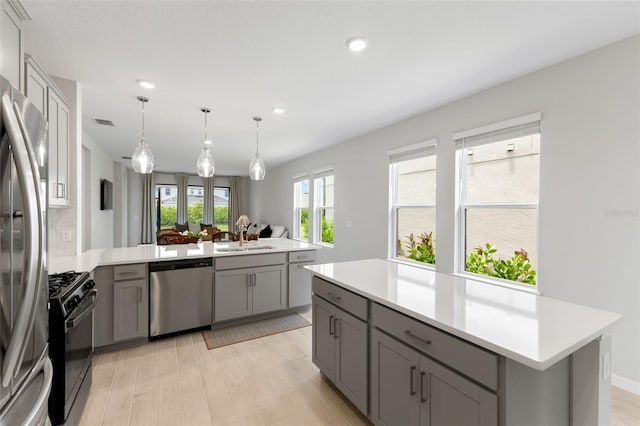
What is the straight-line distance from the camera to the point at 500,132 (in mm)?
2824

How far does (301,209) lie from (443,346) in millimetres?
5798

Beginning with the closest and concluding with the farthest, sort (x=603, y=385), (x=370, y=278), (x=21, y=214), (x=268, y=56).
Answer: (x=21, y=214) < (x=603, y=385) < (x=370, y=278) < (x=268, y=56)

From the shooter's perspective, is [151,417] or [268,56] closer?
[151,417]

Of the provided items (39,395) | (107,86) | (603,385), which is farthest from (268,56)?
(603,385)

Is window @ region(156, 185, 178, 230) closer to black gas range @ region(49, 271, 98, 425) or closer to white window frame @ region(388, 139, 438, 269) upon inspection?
white window frame @ region(388, 139, 438, 269)

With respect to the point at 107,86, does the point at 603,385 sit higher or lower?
lower

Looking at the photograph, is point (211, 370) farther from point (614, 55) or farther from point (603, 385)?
point (614, 55)

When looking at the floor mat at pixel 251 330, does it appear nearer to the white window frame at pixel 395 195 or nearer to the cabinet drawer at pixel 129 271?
the cabinet drawer at pixel 129 271

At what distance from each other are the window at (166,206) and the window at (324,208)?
5429 millimetres

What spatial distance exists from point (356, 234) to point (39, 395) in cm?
419

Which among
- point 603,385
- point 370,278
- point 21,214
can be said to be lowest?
point 603,385

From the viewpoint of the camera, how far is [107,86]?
2.80 m

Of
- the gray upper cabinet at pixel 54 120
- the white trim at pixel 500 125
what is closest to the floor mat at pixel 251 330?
the gray upper cabinet at pixel 54 120

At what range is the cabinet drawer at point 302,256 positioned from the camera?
3.66 m
